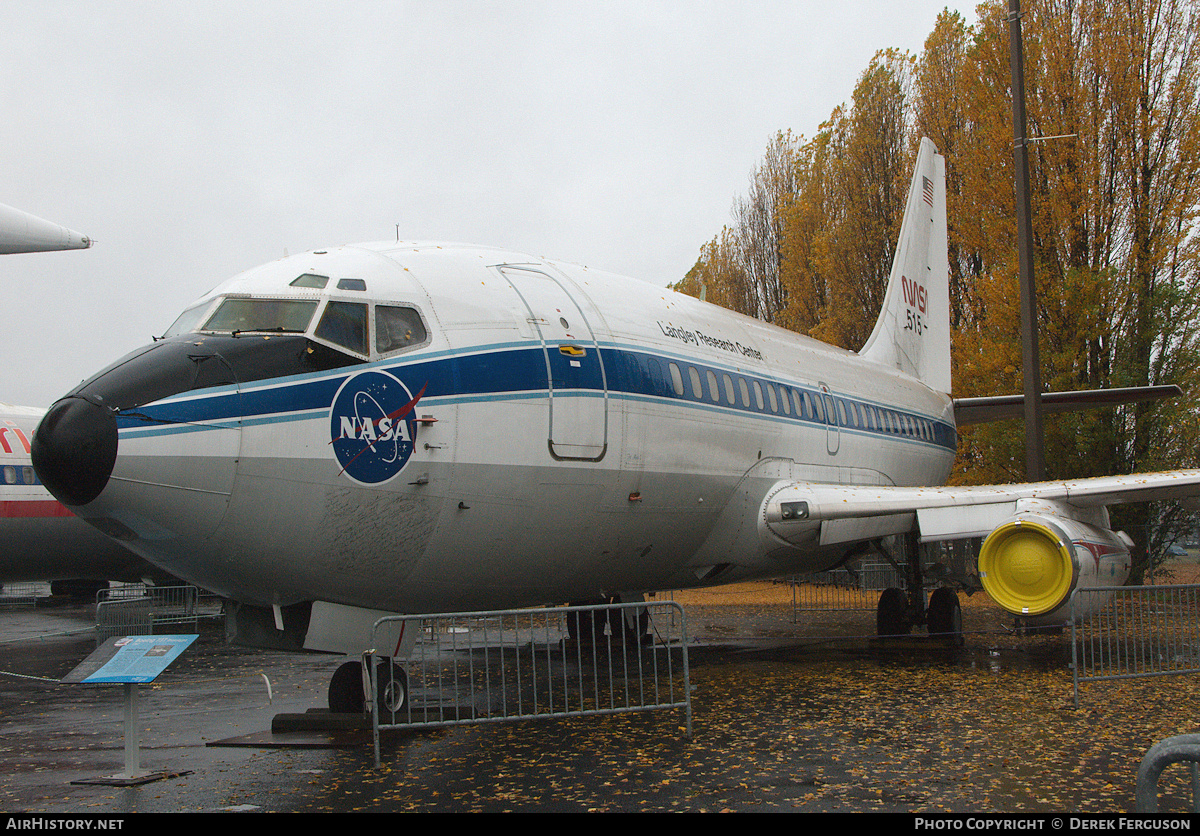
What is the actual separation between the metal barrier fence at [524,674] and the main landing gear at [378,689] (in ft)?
0.03

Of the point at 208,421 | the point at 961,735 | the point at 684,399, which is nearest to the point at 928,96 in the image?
the point at 684,399

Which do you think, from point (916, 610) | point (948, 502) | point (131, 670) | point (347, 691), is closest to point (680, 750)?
point (347, 691)

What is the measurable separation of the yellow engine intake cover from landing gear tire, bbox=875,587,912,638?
156 inches

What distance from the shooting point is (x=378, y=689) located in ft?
24.7

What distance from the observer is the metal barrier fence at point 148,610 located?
1703 centimetres

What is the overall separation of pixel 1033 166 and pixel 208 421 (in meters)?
21.3

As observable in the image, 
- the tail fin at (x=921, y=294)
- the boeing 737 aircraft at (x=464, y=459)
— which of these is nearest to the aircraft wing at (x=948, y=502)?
the boeing 737 aircraft at (x=464, y=459)

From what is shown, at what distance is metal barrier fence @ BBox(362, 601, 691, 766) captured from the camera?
746cm

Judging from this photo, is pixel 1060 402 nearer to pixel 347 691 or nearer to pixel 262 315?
pixel 347 691

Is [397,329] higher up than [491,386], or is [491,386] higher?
[397,329]

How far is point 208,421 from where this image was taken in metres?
6.22

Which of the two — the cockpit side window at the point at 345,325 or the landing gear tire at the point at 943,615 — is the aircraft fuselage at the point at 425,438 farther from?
the landing gear tire at the point at 943,615

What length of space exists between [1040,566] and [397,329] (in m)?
6.73
